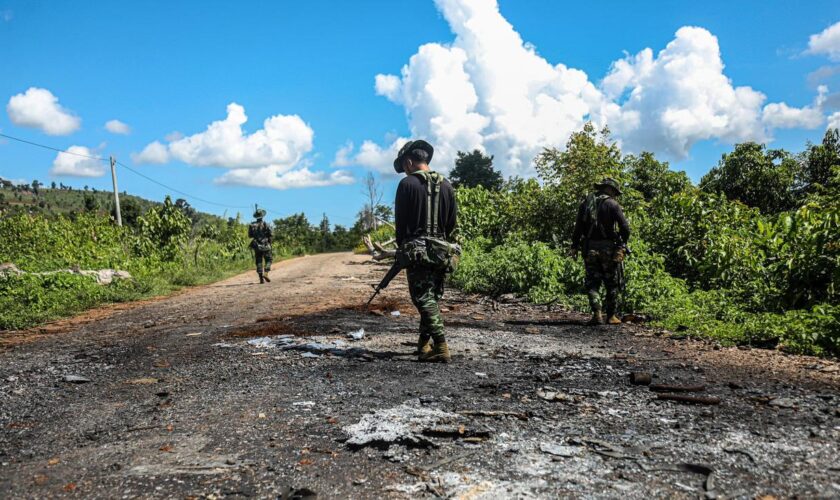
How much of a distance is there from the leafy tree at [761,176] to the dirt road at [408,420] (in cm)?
2808

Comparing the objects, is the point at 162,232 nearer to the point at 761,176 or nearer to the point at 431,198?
the point at 431,198

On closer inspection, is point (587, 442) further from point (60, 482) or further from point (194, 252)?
point (194, 252)

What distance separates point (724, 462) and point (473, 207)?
57.7 feet

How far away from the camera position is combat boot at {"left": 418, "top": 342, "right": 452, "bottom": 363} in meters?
4.91

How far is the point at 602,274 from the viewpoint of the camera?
716cm

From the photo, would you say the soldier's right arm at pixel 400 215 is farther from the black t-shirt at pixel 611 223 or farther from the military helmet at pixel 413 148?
the black t-shirt at pixel 611 223

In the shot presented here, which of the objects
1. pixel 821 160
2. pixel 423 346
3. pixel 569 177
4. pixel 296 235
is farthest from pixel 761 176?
pixel 296 235

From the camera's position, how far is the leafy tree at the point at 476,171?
61438 millimetres

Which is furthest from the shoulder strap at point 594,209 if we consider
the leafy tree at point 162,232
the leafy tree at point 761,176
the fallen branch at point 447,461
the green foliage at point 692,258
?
the leafy tree at point 761,176

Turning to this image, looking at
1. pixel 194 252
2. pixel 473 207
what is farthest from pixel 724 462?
pixel 194 252

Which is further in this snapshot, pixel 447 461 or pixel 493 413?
pixel 493 413

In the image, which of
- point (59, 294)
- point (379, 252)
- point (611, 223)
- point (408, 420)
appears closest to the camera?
point (408, 420)

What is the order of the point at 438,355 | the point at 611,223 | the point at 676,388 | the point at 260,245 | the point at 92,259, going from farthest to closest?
1. the point at 260,245
2. the point at 92,259
3. the point at 611,223
4. the point at 438,355
5. the point at 676,388

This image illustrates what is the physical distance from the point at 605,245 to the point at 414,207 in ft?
10.9
